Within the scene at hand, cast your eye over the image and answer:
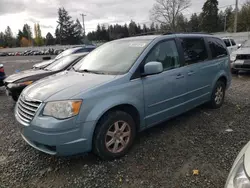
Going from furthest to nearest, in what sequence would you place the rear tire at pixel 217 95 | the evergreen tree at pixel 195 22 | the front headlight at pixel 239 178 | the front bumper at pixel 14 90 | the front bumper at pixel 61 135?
1. the evergreen tree at pixel 195 22
2. the front bumper at pixel 14 90
3. the rear tire at pixel 217 95
4. the front bumper at pixel 61 135
5. the front headlight at pixel 239 178

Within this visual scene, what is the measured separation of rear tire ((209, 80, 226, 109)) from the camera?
4729 millimetres

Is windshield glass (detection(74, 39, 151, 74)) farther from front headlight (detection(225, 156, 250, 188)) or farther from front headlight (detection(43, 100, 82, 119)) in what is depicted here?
front headlight (detection(225, 156, 250, 188))

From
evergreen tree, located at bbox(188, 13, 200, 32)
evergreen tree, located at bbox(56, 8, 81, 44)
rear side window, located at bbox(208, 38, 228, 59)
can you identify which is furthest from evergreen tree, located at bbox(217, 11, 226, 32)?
rear side window, located at bbox(208, 38, 228, 59)

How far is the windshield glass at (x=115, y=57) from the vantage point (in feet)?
10.6

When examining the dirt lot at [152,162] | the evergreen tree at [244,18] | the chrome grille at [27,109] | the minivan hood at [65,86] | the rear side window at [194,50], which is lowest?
the dirt lot at [152,162]

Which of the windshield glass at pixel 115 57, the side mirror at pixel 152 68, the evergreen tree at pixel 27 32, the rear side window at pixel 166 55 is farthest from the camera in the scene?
the evergreen tree at pixel 27 32

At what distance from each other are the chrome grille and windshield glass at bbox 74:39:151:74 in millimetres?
1050

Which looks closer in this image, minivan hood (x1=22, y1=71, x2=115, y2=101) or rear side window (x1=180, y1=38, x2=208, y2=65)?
minivan hood (x1=22, y1=71, x2=115, y2=101)

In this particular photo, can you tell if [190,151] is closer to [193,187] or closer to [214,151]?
[214,151]

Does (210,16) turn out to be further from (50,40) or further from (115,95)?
(115,95)

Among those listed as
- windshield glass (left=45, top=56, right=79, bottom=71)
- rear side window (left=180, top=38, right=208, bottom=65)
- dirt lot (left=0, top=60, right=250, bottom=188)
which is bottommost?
dirt lot (left=0, top=60, right=250, bottom=188)

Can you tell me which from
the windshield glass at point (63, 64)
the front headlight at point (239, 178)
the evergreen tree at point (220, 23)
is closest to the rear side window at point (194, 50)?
the front headlight at point (239, 178)

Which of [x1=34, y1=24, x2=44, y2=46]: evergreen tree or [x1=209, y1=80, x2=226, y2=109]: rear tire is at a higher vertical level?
[x1=34, y1=24, x2=44, y2=46]: evergreen tree

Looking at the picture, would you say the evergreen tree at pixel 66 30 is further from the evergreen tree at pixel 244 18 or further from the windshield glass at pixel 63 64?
the windshield glass at pixel 63 64
